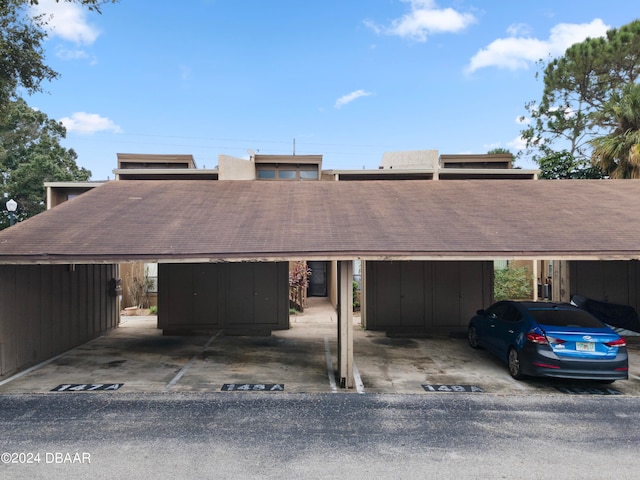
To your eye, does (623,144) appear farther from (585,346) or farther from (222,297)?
(222,297)

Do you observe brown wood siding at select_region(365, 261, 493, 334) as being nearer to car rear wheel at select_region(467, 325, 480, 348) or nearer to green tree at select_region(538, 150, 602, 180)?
car rear wheel at select_region(467, 325, 480, 348)

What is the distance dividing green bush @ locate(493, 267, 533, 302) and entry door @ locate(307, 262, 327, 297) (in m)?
7.83

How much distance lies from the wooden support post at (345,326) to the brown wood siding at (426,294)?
4.48 meters

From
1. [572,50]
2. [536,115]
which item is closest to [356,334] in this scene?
[572,50]

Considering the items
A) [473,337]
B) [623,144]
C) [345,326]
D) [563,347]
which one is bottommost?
[473,337]

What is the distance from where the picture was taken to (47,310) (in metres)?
9.03

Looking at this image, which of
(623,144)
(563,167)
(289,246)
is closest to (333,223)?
(289,246)

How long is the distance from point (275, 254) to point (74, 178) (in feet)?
112

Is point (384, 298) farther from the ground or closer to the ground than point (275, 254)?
closer to the ground

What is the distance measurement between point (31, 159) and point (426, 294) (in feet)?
109

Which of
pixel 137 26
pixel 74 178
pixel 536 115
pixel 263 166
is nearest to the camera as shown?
pixel 263 166

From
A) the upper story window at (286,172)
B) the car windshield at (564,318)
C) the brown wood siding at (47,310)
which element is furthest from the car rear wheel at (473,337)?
the upper story window at (286,172)

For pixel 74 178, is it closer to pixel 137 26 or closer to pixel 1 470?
pixel 137 26

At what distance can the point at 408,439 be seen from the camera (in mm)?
5094
